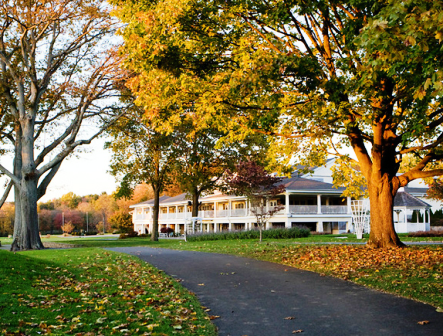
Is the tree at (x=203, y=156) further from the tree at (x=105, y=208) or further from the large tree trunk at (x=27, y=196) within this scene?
the tree at (x=105, y=208)

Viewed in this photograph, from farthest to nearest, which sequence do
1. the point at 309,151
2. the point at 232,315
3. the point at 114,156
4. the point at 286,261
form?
1. the point at 114,156
2. the point at 309,151
3. the point at 286,261
4. the point at 232,315

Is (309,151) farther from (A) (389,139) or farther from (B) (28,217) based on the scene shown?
(B) (28,217)

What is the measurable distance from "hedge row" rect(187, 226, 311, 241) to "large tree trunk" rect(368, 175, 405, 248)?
553 inches

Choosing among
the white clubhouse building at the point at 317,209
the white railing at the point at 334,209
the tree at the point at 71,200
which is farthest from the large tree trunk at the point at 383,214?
the tree at the point at 71,200

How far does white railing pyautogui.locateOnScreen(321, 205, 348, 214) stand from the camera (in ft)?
129

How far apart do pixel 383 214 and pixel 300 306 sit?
842 cm

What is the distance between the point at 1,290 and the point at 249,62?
25.3 feet

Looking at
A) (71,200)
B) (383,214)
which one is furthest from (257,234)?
(71,200)

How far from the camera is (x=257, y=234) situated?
2984 cm

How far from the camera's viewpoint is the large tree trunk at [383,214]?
1473 cm

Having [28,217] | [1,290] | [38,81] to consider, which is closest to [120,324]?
[1,290]

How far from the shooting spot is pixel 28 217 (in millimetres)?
24016

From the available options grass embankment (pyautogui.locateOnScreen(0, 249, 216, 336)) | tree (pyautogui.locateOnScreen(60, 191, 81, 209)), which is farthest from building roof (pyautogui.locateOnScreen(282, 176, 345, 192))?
tree (pyautogui.locateOnScreen(60, 191, 81, 209))

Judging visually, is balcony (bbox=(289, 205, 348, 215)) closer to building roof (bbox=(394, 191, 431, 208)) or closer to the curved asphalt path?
building roof (bbox=(394, 191, 431, 208))
